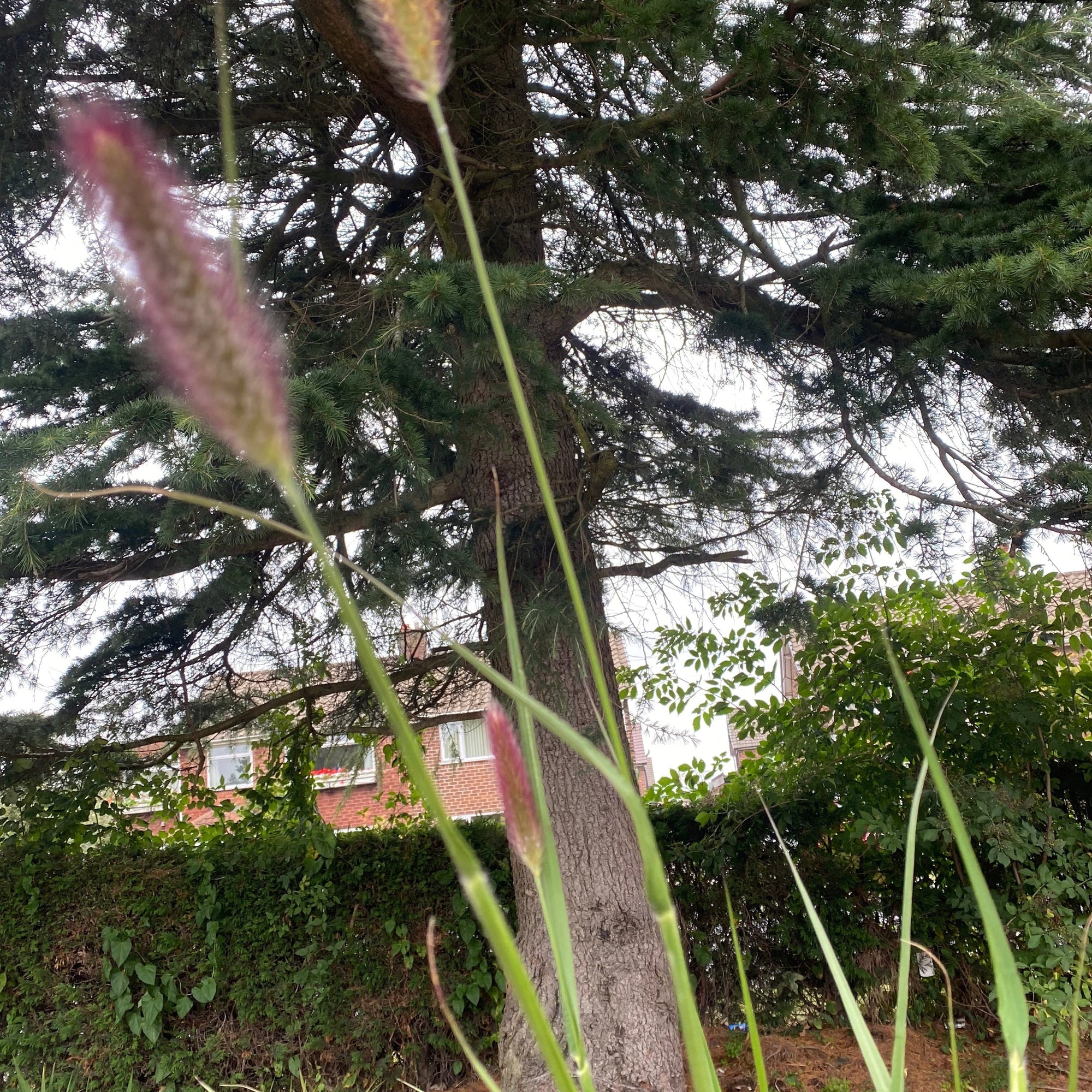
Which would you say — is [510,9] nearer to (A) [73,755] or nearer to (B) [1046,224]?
(B) [1046,224]

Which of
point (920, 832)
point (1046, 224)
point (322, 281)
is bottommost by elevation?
point (920, 832)

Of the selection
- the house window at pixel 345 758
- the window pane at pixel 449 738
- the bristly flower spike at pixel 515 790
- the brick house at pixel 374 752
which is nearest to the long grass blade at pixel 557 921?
the bristly flower spike at pixel 515 790

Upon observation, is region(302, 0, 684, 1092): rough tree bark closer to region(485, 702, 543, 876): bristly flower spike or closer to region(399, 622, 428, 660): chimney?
region(399, 622, 428, 660): chimney

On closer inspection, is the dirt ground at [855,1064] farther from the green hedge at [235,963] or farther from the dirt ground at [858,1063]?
the green hedge at [235,963]

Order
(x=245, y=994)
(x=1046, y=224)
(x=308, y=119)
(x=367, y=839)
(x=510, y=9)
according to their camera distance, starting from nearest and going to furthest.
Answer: (x=1046, y=224), (x=510, y=9), (x=308, y=119), (x=245, y=994), (x=367, y=839)

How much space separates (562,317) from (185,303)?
4425 mm

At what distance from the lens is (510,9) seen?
3617 millimetres

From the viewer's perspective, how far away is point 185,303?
0.37 m

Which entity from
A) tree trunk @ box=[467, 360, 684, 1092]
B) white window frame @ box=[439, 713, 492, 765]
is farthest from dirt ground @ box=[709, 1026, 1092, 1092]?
white window frame @ box=[439, 713, 492, 765]

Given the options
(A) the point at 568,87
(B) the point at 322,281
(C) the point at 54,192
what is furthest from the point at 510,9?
(C) the point at 54,192

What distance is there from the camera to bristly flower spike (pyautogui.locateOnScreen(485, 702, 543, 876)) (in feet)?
1.56

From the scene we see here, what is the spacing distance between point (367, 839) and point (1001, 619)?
382cm

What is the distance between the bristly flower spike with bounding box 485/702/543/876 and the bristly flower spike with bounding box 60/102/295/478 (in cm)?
19

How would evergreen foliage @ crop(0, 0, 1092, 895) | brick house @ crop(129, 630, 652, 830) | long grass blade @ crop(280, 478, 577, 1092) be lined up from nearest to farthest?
1. long grass blade @ crop(280, 478, 577, 1092)
2. evergreen foliage @ crop(0, 0, 1092, 895)
3. brick house @ crop(129, 630, 652, 830)
